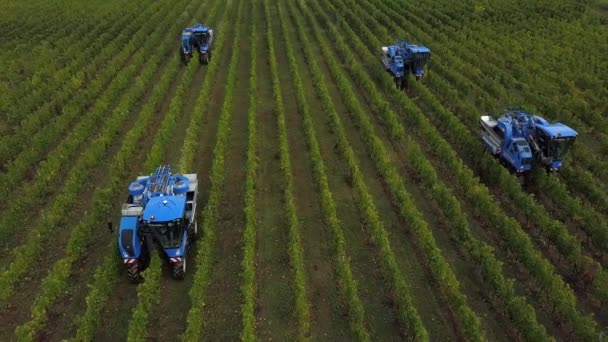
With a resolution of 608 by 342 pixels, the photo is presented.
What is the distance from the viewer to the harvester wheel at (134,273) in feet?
50.6

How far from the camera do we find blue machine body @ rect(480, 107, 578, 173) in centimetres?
2027

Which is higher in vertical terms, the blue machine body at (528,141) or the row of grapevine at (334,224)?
the blue machine body at (528,141)

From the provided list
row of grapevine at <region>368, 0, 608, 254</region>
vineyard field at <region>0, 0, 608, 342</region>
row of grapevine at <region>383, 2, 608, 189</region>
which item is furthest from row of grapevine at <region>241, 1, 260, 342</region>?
row of grapevine at <region>383, 2, 608, 189</region>

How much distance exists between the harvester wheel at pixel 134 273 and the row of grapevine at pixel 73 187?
3.62 meters

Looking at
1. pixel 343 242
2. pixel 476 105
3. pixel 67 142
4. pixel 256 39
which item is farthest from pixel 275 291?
pixel 256 39

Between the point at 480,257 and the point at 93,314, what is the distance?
12.2 meters

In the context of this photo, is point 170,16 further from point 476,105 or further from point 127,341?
point 127,341

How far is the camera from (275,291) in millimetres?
15703

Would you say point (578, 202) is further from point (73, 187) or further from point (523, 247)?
point (73, 187)

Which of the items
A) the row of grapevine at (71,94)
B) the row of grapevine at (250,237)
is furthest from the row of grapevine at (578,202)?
the row of grapevine at (71,94)

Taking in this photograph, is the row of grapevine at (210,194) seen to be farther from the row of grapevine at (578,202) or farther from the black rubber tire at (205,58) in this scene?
the row of grapevine at (578,202)

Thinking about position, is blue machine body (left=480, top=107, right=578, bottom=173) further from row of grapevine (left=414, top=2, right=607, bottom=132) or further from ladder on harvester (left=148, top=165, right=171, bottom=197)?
ladder on harvester (left=148, top=165, right=171, bottom=197)

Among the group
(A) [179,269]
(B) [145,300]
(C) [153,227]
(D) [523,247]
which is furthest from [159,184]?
(D) [523,247]

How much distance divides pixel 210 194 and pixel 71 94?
16.0 meters
